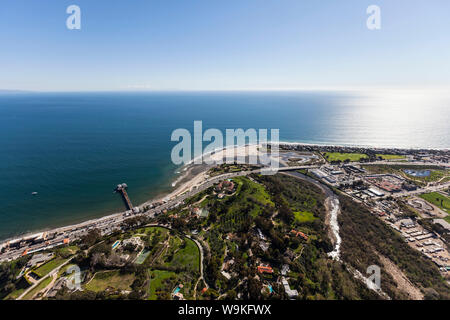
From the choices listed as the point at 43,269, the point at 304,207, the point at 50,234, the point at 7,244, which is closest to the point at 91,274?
the point at 43,269

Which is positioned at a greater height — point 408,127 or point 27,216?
point 408,127

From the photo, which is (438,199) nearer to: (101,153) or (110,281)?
(110,281)

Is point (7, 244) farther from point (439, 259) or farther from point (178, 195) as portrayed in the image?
point (439, 259)

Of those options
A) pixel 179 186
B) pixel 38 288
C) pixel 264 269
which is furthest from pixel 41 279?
pixel 179 186

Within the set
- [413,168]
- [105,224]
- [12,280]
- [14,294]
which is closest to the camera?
[14,294]

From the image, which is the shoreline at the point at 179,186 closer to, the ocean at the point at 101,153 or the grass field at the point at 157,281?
the ocean at the point at 101,153
